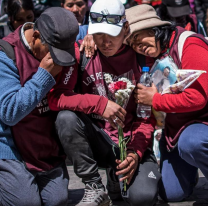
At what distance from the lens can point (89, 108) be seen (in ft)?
11.2

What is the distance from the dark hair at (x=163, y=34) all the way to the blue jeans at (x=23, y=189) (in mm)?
1462

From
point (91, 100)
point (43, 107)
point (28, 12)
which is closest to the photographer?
point (91, 100)

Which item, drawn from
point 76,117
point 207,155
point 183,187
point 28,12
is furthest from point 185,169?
point 28,12

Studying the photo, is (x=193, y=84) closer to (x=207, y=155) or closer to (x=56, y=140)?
(x=207, y=155)

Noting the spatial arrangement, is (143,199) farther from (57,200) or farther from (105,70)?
(105,70)

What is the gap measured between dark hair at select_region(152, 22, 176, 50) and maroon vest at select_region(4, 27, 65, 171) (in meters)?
1.01

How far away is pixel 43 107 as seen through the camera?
3668 millimetres

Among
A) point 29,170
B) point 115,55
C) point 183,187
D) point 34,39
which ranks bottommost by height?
point 183,187

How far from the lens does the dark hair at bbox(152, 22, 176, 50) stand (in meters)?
3.65

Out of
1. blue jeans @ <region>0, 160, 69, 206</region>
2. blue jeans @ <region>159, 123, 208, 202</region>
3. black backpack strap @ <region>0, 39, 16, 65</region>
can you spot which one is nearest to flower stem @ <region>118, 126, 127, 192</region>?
blue jeans @ <region>159, 123, 208, 202</region>

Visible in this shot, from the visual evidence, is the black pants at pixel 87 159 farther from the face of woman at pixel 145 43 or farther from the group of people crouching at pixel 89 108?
the face of woman at pixel 145 43

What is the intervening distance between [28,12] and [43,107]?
205cm

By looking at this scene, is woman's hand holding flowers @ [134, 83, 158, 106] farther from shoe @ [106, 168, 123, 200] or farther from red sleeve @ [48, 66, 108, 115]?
shoe @ [106, 168, 123, 200]

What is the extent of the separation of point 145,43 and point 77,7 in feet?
6.61
